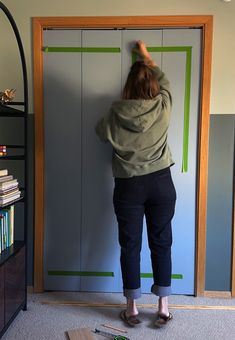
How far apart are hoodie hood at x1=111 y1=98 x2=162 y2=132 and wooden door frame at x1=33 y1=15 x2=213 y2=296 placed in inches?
19.8

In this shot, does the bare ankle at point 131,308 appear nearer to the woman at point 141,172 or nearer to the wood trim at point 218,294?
the woman at point 141,172

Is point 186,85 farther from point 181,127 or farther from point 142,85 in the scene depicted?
point 142,85

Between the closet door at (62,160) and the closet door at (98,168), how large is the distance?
46 mm

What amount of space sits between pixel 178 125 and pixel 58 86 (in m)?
0.81

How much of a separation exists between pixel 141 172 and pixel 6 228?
2.60ft

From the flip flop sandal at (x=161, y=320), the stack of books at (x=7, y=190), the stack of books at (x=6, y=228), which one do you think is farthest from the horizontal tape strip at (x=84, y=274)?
the stack of books at (x=7, y=190)

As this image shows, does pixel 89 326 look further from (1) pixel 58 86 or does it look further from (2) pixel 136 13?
(2) pixel 136 13

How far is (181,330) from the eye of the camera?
1.70 metres

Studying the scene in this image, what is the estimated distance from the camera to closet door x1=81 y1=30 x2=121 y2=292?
2.01 m

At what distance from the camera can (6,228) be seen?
1.73 metres

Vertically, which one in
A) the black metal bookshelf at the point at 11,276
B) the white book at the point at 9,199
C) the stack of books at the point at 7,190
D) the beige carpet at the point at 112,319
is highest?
the stack of books at the point at 7,190

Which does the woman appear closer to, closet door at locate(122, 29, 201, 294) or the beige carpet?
the beige carpet

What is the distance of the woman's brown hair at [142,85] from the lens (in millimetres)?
1640

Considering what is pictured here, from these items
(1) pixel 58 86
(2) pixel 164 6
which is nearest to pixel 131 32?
(2) pixel 164 6
